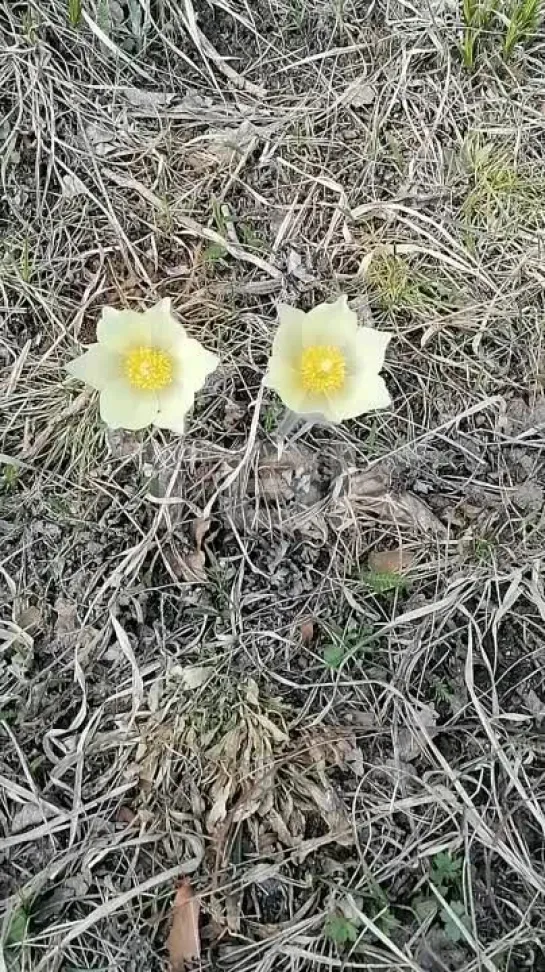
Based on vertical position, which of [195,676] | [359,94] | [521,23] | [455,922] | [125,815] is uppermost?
[521,23]

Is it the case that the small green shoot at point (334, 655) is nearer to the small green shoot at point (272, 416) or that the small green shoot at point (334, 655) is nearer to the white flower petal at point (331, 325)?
the small green shoot at point (272, 416)

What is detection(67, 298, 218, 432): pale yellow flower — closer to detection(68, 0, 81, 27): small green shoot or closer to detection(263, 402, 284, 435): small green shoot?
detection(263, 402, 284, 435): small green shoot

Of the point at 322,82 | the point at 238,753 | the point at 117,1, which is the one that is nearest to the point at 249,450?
the point at 238,753

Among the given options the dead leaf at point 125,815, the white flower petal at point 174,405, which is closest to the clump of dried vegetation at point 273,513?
the dead leaf at point 125,815

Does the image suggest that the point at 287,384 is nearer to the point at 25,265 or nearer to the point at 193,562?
the point at 193,562

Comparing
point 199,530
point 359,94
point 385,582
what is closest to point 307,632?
point 385,582

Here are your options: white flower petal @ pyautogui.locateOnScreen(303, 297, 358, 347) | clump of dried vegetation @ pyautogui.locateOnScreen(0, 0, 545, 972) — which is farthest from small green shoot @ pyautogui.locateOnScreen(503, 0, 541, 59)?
white flower petal @ pyautogui.locateOnScreen(303, 297, 358, 347)
